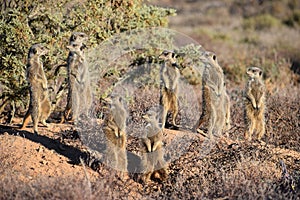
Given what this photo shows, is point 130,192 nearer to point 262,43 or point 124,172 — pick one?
point 124,172

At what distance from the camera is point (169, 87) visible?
8.80 m

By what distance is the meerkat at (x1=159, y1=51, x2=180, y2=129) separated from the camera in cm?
866

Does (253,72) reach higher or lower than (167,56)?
lower

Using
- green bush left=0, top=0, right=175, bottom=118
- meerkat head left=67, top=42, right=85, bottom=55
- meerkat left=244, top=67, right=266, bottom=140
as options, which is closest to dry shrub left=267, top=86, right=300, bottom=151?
meerkat left=244, top=67, right=266, bottom=140

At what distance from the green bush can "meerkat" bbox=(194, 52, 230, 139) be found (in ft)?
7.23

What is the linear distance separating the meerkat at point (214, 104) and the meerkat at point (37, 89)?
2379mm

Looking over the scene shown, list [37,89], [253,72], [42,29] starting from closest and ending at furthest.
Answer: [37,89] → [253,72] → [42,29]

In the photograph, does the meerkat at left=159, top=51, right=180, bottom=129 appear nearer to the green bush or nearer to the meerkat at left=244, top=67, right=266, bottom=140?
the meerkat at left=244, top=67, right=266, bottom=140

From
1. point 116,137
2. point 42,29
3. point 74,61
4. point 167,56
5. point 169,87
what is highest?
point 42,29

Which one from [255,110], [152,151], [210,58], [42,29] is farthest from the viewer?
[42,29]

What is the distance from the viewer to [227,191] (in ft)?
19.9

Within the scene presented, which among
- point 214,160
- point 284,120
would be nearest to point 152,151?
point 214,160

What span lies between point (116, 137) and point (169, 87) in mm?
2146

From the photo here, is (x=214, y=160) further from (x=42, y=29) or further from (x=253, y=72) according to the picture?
(x=42, y=29)
